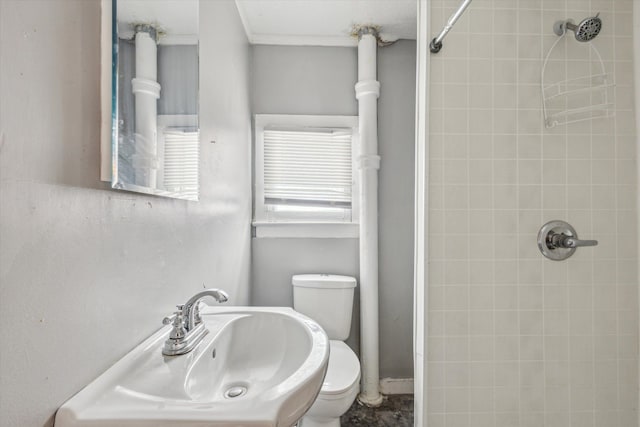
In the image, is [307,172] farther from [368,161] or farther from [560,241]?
[560,241]

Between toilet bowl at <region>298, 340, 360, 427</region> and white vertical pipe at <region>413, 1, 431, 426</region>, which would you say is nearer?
white vertical pipe at <region>413, 1, 431, 426</region>

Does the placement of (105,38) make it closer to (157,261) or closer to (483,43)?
(157,261)

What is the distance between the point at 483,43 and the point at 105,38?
1.20 metres

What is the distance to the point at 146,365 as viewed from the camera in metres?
0.66

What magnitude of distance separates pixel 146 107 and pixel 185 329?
0.56 m

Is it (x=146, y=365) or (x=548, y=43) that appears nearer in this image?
(x=146, y=365)

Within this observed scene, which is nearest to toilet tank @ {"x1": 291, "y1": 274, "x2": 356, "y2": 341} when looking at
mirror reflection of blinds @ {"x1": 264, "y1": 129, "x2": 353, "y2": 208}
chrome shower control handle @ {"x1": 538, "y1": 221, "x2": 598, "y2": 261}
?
mirror reflection of blinds @ {"x1": 264, "y1": 129, "x2": 353, "y2": 208}

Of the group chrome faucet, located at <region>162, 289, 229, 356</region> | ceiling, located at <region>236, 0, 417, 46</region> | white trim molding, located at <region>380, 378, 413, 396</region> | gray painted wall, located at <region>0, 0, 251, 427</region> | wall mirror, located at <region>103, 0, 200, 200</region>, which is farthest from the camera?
white trim molding, located at <region>380, 378, 413, 396</region>

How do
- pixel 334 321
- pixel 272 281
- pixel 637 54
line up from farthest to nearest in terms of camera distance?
pixel 272 281 → pixel 334 321 → pixel 637 54

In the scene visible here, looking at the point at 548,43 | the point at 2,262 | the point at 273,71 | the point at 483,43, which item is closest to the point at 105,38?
the point at 2,262

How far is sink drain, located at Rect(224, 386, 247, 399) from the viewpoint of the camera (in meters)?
0.82

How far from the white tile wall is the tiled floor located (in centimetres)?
71

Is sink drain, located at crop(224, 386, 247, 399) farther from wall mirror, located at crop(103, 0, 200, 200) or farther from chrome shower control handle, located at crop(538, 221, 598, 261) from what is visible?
chrome shower control handle, located at crop(538, 221, 598, 261)

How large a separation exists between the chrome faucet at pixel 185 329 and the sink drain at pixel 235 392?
165 mm
